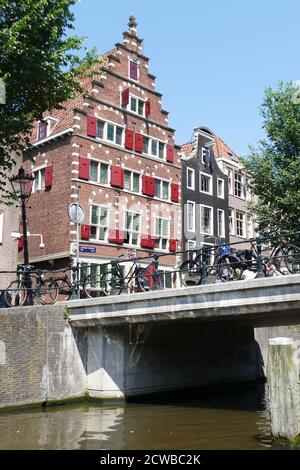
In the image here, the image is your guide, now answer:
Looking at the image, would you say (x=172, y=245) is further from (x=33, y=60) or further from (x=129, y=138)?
(x=33, y=60)

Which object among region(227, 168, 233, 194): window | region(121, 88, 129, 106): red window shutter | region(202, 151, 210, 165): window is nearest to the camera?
region(121, 88, 129, 106): red window shutter

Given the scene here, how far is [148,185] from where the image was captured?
30.3 meters

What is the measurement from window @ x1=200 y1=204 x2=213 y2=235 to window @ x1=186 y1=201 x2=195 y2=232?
76 cm

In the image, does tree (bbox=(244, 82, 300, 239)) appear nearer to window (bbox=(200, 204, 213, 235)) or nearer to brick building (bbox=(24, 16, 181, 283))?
brick building (bbox=(24, 16, 181, 283))

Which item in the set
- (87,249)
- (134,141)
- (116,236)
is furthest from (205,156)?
(87,249)

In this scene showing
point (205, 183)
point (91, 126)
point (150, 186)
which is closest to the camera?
point (91, 126)

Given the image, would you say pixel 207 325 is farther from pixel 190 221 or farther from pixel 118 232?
pixel 190 221

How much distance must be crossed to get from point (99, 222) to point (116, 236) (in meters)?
1.29

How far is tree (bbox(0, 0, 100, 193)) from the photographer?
13.8 meters

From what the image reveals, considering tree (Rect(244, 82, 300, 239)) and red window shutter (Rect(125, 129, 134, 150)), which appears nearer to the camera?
tree (Rect(244, 82, 300, 239))

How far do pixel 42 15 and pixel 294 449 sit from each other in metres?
12.4

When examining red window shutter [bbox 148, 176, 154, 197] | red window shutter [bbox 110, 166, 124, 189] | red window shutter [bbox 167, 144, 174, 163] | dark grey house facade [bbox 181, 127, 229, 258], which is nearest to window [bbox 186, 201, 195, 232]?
dark grey house facade [bbox 181, 127, 229, 258]
